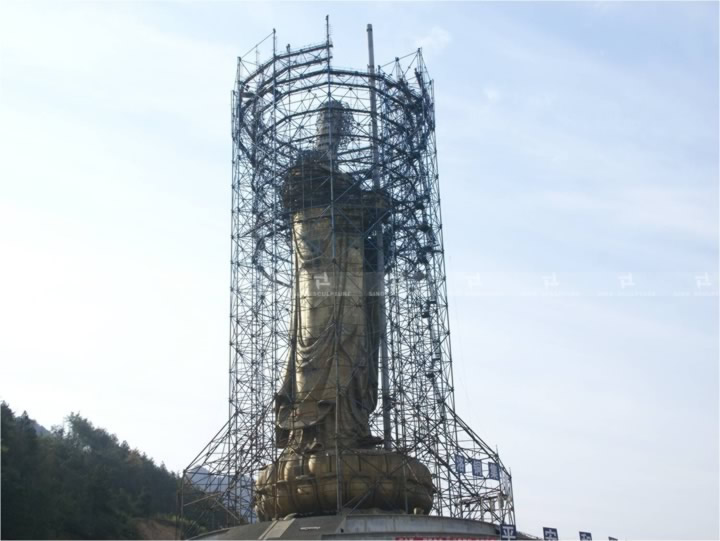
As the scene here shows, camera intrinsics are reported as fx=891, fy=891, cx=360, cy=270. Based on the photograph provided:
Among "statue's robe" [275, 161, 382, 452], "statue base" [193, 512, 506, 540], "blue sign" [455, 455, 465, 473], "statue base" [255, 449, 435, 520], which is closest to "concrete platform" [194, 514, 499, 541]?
"statue base" [193, 512, 506, 540]

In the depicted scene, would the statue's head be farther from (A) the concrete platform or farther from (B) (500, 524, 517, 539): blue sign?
(B) (500, 524, 517, 539): blue sign

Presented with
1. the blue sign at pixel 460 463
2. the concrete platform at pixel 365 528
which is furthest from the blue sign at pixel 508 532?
the blue sign at pixel 460 463

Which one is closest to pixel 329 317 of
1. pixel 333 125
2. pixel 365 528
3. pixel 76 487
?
pixel 333 125

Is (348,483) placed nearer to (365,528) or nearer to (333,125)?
(365,528)

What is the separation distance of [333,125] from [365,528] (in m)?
19.5

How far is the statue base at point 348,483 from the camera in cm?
3606

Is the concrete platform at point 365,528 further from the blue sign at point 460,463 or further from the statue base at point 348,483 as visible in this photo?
the blue sign at point 460,463

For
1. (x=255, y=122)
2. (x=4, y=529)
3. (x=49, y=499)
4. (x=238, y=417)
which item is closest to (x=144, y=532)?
(x=49, y=499)

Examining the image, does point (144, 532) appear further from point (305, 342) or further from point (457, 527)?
point (457, 527)

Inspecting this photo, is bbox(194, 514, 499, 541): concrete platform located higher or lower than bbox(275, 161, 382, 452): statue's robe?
lower

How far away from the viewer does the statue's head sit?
140ft

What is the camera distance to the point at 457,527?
34250 mm

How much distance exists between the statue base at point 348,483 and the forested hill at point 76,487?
48.2 ft

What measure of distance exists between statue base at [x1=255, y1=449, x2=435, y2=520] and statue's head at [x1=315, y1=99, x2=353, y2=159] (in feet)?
47.3
